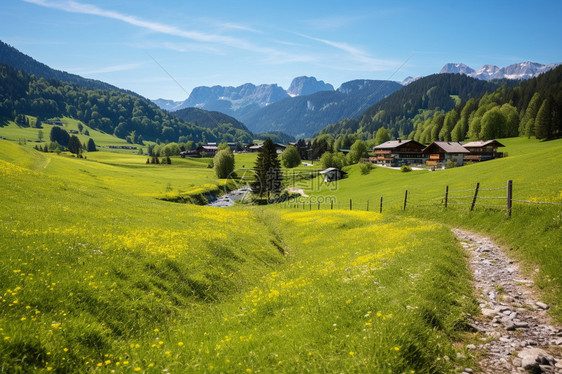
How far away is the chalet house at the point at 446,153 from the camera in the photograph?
108 m

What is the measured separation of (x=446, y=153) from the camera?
4311 inches

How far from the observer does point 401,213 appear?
117 ft

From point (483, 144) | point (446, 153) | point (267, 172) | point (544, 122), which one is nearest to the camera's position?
point (267, 172)

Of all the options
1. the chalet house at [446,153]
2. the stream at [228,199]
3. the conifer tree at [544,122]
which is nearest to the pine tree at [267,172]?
the stream at [228,199]

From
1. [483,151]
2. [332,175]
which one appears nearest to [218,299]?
[332,175]

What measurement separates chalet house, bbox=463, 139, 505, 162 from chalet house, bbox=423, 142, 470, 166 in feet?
8.60

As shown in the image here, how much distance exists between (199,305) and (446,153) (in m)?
122

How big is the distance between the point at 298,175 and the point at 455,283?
4642 inches

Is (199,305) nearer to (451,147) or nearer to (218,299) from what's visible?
(218,299)

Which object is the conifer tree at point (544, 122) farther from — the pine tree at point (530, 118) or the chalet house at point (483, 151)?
the chalet house at point (483, 151)

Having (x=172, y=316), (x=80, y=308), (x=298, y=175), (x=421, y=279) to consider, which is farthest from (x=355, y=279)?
(x=298, y=175)

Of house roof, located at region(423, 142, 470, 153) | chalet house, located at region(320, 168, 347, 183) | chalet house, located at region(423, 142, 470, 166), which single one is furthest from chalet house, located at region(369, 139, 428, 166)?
chalet house, located at region(320, 168, 347, 183)

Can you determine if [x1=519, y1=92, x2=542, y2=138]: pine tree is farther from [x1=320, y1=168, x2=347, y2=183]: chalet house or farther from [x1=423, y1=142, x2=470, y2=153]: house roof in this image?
[x1=320, y1=168, x2=347, y2=183]: chalet house

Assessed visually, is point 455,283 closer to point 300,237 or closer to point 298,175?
point 300,237
